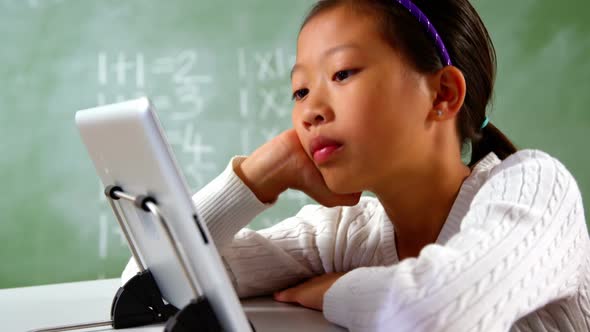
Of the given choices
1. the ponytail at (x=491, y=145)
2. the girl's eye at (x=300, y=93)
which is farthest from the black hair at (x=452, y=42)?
the girl's eye at (x=300, y=93)

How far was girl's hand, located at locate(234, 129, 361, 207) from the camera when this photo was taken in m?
1.03

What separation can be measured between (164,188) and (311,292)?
42cm

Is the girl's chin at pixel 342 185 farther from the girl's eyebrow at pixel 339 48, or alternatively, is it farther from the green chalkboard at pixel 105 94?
the green chalkboard at pixel 105 94

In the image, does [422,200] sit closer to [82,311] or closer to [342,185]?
[342,185]

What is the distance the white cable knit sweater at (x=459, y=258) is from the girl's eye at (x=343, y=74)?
222 mm

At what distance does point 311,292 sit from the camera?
0.96m

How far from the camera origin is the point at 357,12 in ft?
2.99

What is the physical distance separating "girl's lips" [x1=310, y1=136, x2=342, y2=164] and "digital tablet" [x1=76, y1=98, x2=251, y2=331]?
0.25m

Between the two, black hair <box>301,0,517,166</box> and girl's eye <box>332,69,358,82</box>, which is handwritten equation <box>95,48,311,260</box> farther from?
girl's eye <box>332,69,358,82</box>

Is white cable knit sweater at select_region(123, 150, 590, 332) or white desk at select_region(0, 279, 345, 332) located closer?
white cable knit sweater at select_region(123, 150, 590, 332)

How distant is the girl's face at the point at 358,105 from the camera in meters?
0.85

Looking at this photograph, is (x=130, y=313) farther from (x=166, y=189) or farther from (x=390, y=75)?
(x=390, y=75)

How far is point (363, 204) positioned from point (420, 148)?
0.98 ft

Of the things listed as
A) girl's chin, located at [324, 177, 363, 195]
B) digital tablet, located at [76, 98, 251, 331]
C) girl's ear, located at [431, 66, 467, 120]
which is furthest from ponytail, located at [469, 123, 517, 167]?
digital tablet, located at [76, 98, 251, 331]
